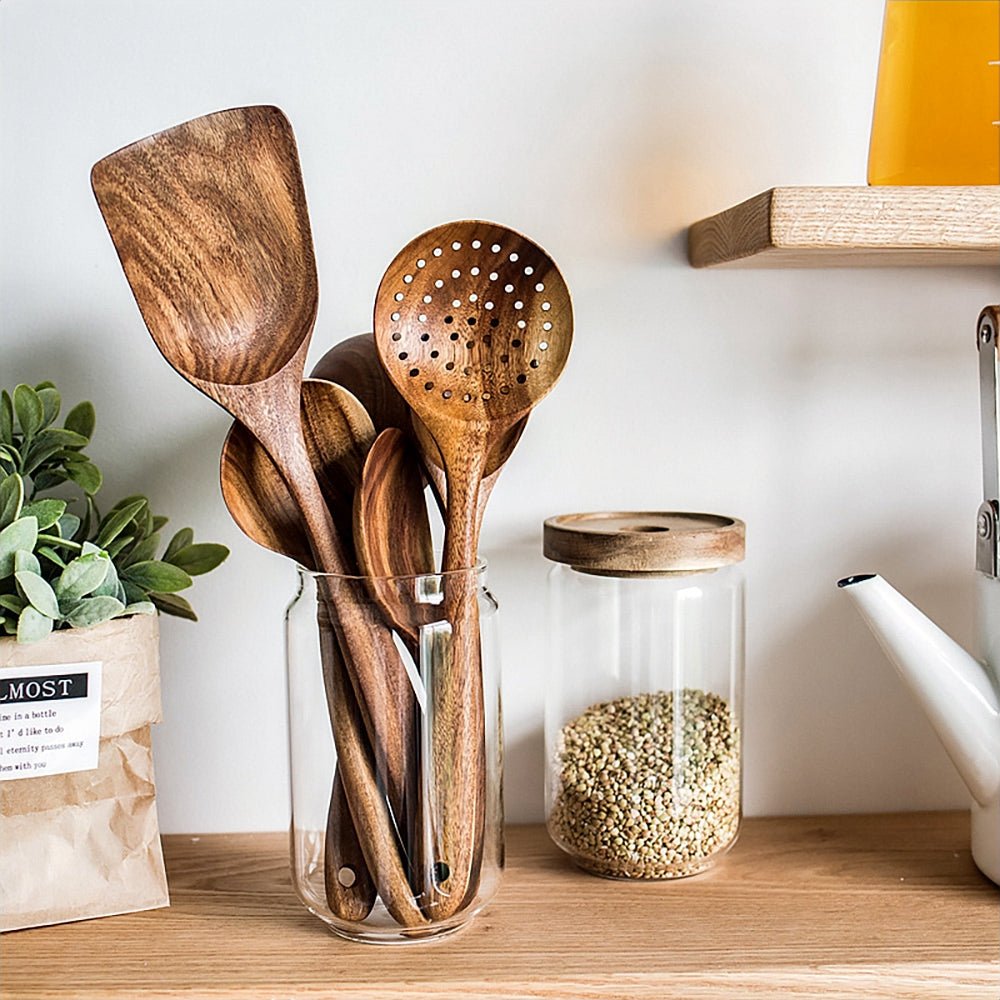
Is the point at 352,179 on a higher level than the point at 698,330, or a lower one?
higher

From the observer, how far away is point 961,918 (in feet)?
2.41

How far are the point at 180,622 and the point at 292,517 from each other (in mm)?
207

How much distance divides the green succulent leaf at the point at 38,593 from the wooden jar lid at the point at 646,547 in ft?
1.00

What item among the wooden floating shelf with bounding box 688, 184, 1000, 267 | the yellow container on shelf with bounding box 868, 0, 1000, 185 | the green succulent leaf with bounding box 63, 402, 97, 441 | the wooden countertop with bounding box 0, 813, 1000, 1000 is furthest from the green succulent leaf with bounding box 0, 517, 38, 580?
the yellow container on shelf with bounding box 868, 0, 1000, 185

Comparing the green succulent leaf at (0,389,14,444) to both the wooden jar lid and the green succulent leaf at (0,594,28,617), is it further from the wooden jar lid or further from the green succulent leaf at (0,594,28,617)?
the wooden jar lid

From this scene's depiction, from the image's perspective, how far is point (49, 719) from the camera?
0.71 m

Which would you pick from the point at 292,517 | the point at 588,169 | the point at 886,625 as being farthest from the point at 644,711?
the point at 588,169

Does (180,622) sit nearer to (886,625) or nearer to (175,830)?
(175,830)

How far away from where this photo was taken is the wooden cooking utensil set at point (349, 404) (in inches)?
27.1

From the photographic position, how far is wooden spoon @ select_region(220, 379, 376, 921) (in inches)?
28.0

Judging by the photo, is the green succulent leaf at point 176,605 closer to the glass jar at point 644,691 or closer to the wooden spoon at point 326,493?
the wooden spoon at point 326,493

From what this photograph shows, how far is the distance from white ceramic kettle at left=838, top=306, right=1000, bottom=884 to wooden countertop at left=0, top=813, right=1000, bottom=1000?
0.08 metres

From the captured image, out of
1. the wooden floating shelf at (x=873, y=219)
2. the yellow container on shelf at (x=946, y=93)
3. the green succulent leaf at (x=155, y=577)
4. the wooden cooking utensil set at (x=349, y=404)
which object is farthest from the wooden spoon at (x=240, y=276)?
the yellow container on shelf at (x=946, y=93)

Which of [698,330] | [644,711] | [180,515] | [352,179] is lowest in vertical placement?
[644,711]
